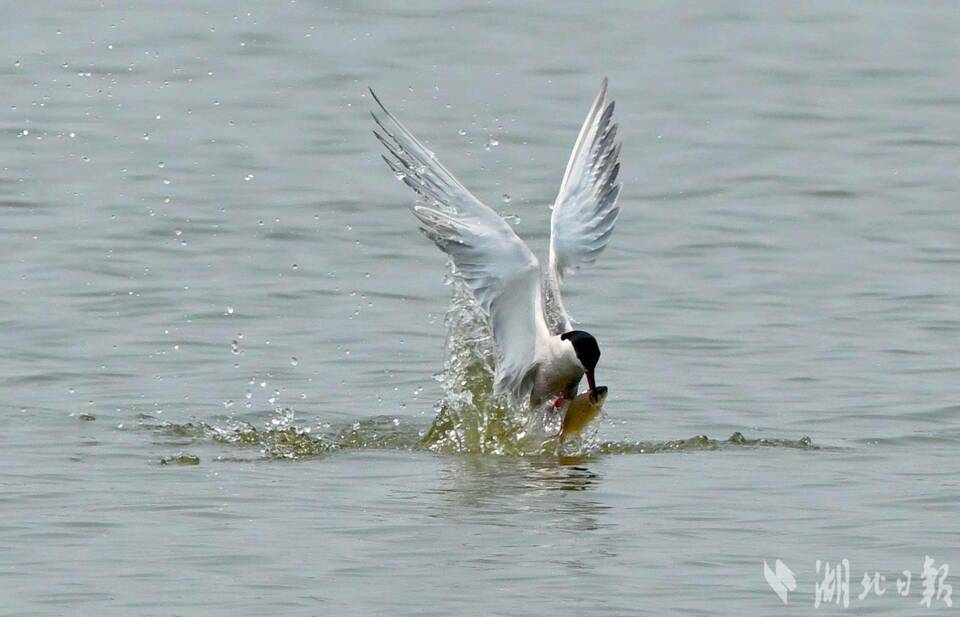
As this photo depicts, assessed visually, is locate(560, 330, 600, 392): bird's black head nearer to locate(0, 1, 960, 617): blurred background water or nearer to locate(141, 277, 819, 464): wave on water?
locate(141, 277, 819, 464): wave on water

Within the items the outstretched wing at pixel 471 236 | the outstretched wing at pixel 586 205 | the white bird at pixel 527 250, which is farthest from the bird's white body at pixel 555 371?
the outstretched wing at pixel 586 205

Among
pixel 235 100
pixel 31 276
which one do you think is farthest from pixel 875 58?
pixel 31 276

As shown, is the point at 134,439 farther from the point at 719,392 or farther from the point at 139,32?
the point at 139,32

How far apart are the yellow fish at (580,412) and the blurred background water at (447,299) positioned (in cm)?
27

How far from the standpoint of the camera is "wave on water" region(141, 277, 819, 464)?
32.2 feet

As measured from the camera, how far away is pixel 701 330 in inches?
497

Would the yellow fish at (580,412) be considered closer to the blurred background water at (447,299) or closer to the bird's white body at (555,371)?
the bird's white body at (555,371)

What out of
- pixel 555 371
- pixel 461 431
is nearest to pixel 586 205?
pixel 555 371

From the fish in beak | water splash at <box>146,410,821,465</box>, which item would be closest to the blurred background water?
water splash at <box>146,410,821,465</box>

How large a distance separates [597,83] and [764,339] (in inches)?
301

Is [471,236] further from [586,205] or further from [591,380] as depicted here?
[586,205]

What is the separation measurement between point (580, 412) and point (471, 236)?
1.10m

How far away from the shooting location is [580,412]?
33.2 ft

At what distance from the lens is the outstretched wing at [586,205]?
1062cm
